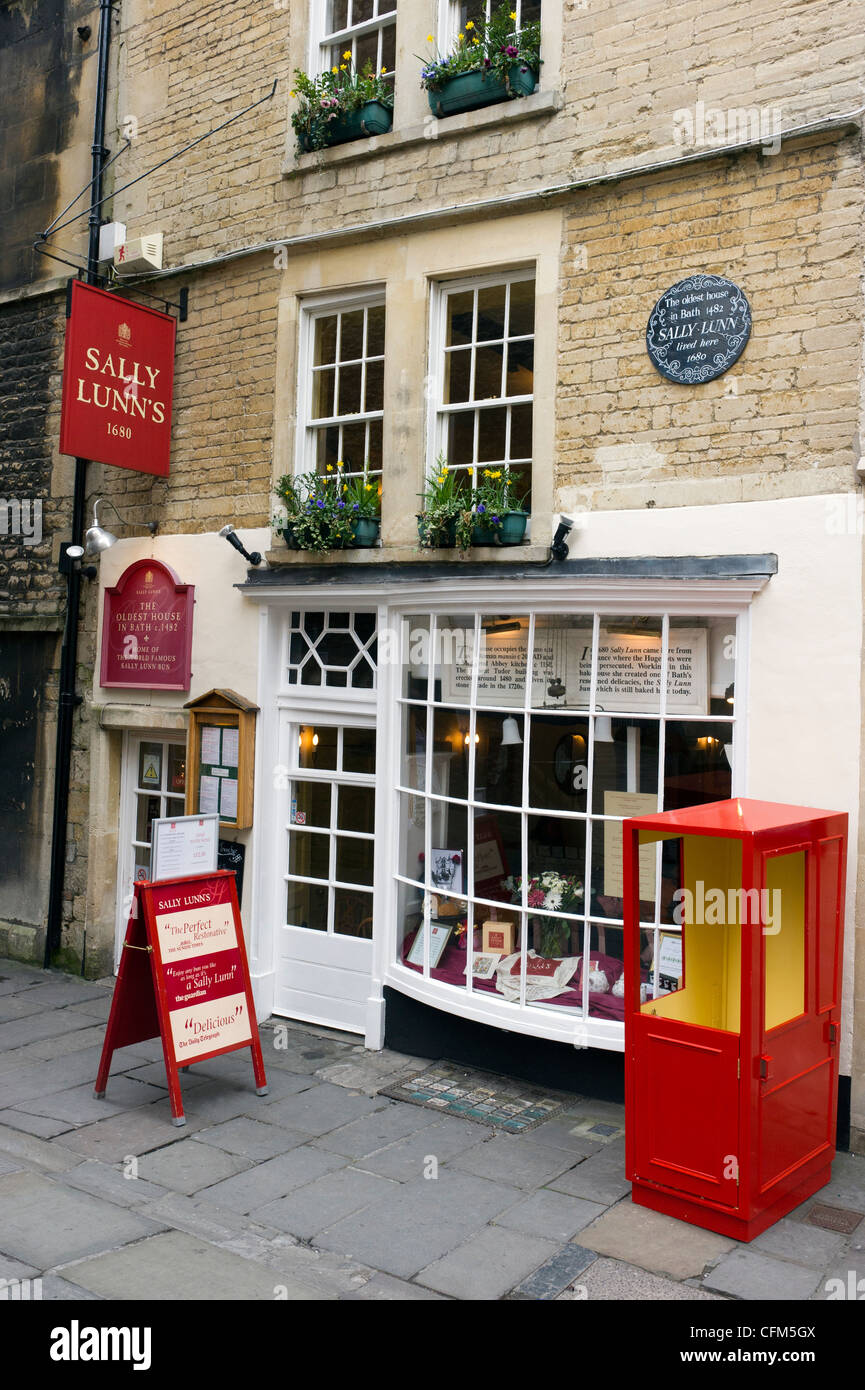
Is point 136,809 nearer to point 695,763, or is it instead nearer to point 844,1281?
point 695,763

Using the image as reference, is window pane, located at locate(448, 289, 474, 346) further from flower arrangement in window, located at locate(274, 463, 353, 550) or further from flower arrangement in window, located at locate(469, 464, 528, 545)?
flower arrangement in window, located at locate(274, 463, 353, 550)

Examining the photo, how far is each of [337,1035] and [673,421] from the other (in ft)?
16.4

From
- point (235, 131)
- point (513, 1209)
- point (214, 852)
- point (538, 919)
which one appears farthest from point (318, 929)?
point (235, 131)

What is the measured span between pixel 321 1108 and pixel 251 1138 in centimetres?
58

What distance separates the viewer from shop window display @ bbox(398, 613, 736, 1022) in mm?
6406

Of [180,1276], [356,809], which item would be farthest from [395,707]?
[180,1276]

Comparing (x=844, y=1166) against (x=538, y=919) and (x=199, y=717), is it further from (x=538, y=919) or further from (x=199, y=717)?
(x=199, y=717)

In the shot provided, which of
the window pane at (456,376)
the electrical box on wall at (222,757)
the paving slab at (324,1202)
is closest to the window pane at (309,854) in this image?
the electrical box on wall at (222,757)


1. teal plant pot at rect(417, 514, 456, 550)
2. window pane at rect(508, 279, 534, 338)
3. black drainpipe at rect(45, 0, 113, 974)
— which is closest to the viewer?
teal plant pot at rect(417, 514, 456, 550)

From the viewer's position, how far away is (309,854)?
8375 millimetres

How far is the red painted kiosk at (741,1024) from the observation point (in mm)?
4977

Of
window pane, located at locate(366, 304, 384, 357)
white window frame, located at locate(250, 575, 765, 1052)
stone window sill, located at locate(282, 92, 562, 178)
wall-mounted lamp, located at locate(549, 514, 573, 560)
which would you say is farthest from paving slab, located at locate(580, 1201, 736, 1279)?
stone window sill, located at locate(282, 92, 562, 178)

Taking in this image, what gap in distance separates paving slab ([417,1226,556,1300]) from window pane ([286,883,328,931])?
3471 millimetres

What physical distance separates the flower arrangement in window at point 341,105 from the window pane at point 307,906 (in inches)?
227
